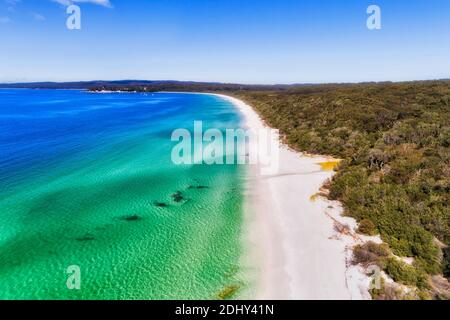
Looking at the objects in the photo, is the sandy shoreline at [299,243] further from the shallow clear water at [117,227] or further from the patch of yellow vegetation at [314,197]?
the shallow clear water at [117,227]

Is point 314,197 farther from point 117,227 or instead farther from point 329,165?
point 117,227

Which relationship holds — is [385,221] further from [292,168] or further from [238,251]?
[292,168]

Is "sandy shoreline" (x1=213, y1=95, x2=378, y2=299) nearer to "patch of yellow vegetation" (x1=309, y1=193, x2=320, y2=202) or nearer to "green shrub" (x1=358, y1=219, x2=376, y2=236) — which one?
"patch of yellow vegetation" (x1=309, y1=193, x2=320, y2=202)

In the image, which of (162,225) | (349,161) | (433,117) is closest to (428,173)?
(349,161)

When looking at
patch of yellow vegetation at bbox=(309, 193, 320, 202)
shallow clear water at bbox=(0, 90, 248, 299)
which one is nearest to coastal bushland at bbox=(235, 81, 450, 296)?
patch of yellow vegetation at bbox=(309, 193, 320, 202)

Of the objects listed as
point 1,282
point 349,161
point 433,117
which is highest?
point 433,117
